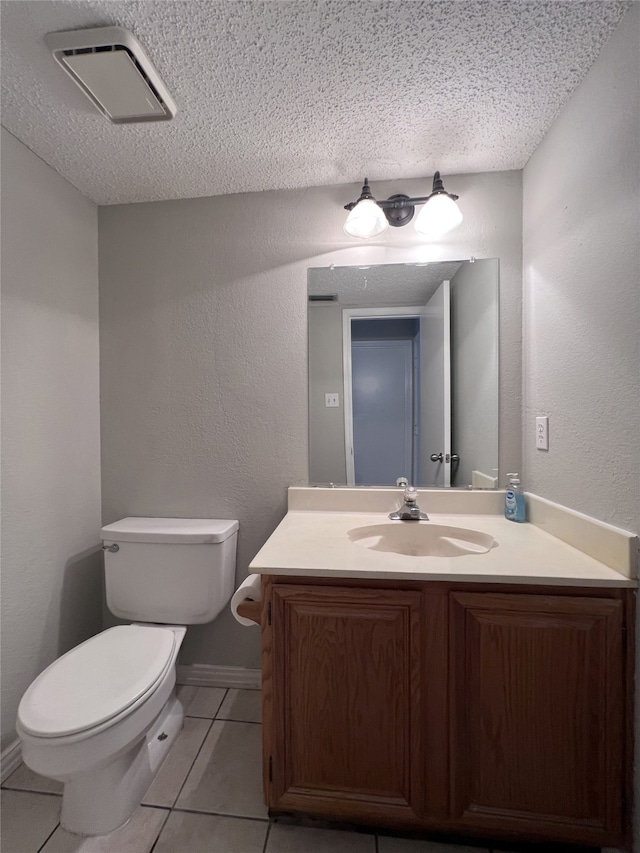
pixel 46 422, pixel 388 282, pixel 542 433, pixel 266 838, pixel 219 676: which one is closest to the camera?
pixel 266 838

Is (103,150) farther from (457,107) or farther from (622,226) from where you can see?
(622,226)

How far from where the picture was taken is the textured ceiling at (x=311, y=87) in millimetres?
885

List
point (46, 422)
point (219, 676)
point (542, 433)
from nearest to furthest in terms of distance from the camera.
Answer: point (542, 433)
point (46, 422)
point (219, 676)

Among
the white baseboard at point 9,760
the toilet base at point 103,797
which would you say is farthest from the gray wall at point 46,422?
the toilet base at point 103,797

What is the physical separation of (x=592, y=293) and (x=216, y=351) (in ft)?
4.51

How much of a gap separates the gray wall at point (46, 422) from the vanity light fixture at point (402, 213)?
118 centimetres

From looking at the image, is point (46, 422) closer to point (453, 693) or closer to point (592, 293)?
point (453, 693)

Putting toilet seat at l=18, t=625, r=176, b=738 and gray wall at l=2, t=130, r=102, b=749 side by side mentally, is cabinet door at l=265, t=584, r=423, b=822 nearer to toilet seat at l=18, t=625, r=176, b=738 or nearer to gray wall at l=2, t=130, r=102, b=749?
toilet seat at l=18, t=625, r=176, b=738

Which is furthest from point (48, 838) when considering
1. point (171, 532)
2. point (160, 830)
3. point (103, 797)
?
point (171, 532)

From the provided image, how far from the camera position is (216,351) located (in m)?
1.60

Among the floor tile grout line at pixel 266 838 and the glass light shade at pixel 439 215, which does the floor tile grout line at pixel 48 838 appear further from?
the glass light shade at pixel 439 215

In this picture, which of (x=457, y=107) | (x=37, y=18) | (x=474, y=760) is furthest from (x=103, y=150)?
(x=474, y=760)

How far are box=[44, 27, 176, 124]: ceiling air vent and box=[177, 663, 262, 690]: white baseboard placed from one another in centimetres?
214

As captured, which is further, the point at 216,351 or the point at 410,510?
the point at 216,351
